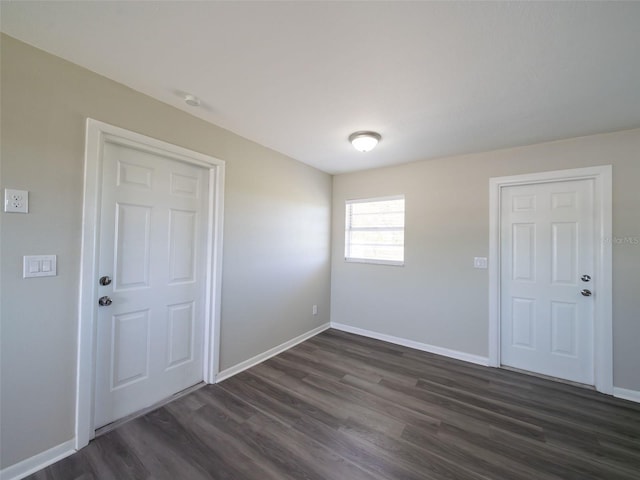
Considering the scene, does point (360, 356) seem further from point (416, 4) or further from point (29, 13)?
point (29, 13)

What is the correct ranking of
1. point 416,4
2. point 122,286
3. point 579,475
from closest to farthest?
point 416,4 < point 579,475 < point 122,286

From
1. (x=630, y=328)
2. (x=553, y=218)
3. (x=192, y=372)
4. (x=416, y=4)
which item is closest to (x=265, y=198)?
(x=192, y=372)

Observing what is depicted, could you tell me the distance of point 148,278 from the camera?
2064 millimetres

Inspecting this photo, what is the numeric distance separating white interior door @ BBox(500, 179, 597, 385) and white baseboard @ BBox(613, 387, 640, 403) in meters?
0.18

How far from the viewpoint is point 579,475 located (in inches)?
60.7

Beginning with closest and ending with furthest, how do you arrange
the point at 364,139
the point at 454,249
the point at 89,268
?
1. the point at 89,268
2. the point at 364,139
3. the point at 454,249

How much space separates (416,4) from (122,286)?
255cm

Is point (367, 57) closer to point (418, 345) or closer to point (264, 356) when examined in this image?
point (264, 356)

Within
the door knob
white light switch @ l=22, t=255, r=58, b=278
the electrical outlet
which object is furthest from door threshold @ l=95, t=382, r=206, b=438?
the electrical outlet

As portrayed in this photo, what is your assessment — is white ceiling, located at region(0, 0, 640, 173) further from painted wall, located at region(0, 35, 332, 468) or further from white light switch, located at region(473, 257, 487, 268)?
white light switch, located at region(473, 257, 487, 268)

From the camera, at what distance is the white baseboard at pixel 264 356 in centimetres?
256

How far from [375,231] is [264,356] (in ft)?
7.42

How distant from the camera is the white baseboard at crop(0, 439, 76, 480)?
1.43 m

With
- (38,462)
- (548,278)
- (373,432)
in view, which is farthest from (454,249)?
(38,462)
